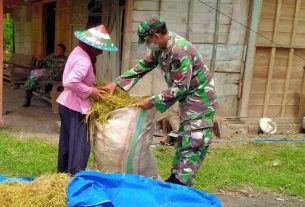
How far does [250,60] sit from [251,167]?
2.49 m

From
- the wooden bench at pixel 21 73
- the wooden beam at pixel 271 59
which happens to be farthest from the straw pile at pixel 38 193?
the wooden bench at pixel 21 73

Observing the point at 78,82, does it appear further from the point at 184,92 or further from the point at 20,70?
the point at 20,70

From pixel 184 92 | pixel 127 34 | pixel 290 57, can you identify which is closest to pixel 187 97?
pixel 184 92

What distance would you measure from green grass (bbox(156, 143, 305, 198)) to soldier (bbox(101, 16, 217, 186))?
3.69ft

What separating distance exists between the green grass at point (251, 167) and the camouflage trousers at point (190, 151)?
3.59 feet

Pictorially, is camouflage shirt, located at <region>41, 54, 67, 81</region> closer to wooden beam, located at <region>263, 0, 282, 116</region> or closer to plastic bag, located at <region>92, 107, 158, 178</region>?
wooden beam, located at <region>263, 0, 282, 116</region>

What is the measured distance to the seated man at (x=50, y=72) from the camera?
353 inches

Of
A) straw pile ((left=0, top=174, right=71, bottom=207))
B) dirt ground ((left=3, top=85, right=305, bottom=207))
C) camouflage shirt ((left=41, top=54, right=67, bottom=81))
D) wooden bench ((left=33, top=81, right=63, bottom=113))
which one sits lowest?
dirt ground ((left=3, top=85, right=305, bottom=207))

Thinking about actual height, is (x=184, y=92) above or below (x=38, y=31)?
below

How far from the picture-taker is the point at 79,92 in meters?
3.93

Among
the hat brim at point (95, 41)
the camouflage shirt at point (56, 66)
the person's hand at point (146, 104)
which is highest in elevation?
the hat brim at point (95, 41)

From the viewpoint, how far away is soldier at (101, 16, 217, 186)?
3.62m

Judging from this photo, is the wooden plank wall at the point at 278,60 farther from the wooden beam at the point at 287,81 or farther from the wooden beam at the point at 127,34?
the wooden beam at the point at 127,34

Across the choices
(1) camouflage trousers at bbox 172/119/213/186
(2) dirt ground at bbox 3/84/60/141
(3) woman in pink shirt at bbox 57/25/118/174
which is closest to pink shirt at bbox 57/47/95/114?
(3) woman in pink shirt at bbox 57/25/118/174
